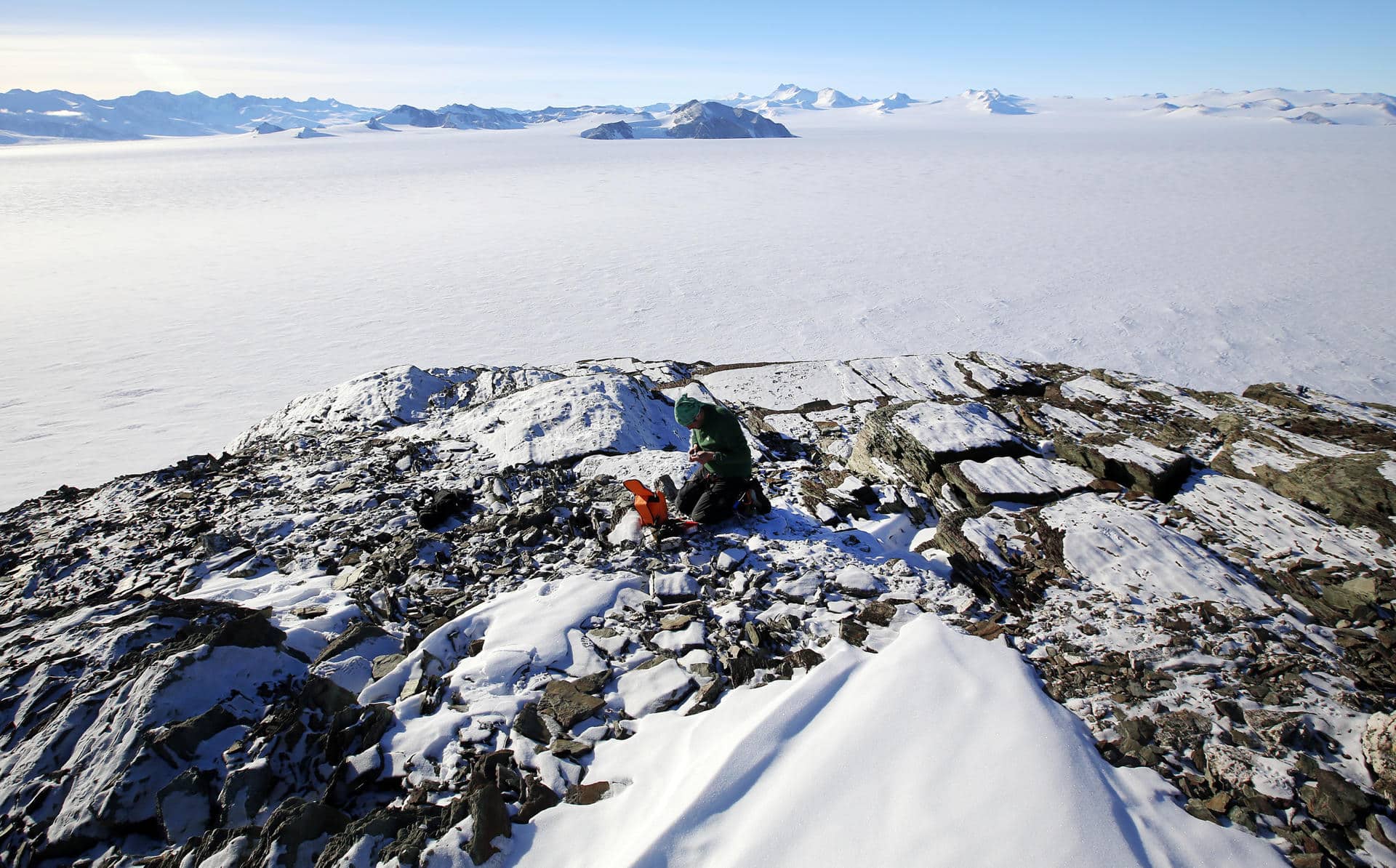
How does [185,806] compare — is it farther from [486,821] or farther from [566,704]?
[566,704]

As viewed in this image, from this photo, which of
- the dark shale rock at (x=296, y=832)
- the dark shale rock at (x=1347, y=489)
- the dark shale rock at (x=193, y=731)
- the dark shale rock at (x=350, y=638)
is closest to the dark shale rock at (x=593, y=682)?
the dark shale rock at (x=296, y=832)

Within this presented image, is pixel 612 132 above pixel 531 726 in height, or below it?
above

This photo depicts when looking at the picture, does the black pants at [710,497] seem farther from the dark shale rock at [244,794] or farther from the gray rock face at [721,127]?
the gray rock face at [721,127]

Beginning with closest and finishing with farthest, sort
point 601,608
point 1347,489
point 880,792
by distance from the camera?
point 880,792, point 601,608, point 1347,489

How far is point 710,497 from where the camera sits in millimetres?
5043

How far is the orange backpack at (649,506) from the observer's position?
496cm

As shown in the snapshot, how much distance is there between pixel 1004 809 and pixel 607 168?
54.5m

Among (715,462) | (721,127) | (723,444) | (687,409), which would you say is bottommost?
(715,462)

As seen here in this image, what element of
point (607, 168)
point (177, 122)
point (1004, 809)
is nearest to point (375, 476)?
point (1004, 809)

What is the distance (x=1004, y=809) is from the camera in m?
2.36

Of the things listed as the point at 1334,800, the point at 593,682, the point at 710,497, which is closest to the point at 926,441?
the point at 710,497

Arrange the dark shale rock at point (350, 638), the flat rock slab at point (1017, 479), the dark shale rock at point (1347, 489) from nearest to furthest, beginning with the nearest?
the dark shale rock at point (350, 638)
the dark shale rock at point (1347, 489)
the flat rock slab at point (1017, 479)

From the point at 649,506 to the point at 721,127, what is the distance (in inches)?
3827

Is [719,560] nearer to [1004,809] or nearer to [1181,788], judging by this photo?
[1004,809]
